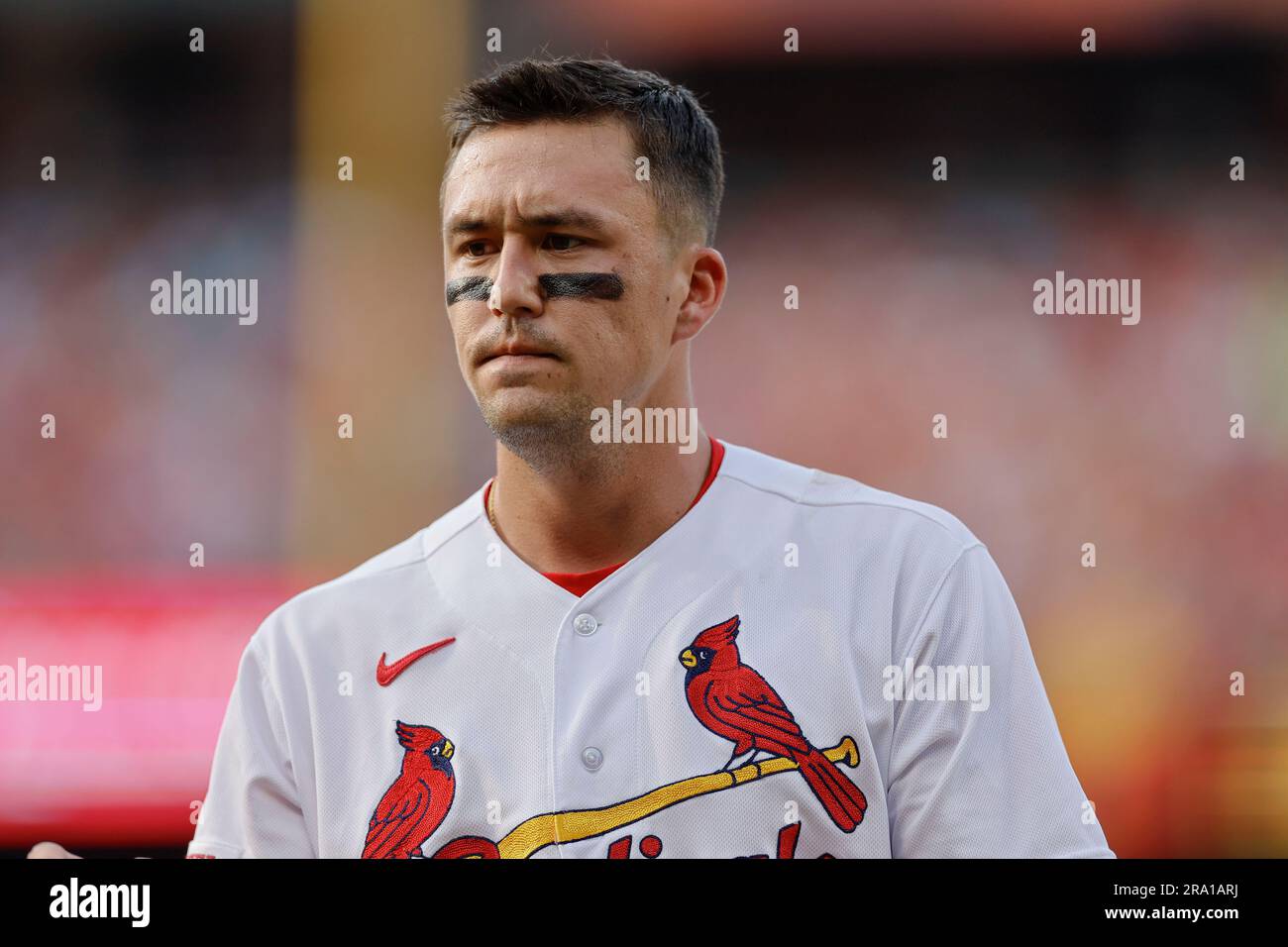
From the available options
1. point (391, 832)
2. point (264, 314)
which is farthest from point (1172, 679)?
point (264, 314)

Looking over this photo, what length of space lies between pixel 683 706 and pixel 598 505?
36 centimetres

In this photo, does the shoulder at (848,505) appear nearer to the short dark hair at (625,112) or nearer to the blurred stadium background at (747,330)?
the short dark hair at (625,112)

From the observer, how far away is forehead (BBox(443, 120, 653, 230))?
6.21 ft

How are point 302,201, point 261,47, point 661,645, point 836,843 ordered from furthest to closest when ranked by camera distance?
point 302,201 < point 261,47 < point 661,645 < point 836,843

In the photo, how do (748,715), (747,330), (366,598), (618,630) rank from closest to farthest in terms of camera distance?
1. (748,715)
2. (618,630)
3. (366,598)
4. (747,330)

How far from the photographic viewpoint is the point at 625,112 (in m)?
1.97

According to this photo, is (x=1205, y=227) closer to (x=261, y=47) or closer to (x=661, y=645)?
(x=661, y=645)

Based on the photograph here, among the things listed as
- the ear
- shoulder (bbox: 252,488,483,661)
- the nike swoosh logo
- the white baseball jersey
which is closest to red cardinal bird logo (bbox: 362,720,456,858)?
the white baseball jersey

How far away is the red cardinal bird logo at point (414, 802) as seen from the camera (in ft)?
6.03

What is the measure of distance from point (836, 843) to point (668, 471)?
0.63 m

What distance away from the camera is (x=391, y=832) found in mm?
1850

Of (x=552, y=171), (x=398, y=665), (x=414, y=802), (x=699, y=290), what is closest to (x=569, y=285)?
(x=552, y=171)

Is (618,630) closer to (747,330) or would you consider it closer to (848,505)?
(848,505)

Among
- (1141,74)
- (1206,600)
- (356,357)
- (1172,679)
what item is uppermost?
(1141,74)
